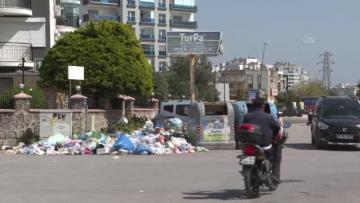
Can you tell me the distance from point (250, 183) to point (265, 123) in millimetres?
1081

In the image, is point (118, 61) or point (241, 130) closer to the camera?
point (241, 130)

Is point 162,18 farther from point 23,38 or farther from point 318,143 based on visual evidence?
point 318,143

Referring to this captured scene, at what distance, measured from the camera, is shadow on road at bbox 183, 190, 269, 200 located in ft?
38.7

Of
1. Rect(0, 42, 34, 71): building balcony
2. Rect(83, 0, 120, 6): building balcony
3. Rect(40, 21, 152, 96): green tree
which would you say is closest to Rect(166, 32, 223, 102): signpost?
Rect(40, 21, 152, 96): green tree

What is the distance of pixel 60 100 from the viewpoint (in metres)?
35.2

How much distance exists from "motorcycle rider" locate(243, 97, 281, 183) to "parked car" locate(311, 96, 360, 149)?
1158cm

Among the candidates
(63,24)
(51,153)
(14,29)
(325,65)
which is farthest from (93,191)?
(325,65)

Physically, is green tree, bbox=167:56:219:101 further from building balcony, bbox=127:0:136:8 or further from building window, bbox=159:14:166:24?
building window, bbox=159:14:166:24

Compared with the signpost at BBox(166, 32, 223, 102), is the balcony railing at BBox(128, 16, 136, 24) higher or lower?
higher

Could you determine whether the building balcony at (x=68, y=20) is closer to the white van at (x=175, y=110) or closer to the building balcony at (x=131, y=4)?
the white van at (x=175, y=110)

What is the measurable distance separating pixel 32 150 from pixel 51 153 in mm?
796

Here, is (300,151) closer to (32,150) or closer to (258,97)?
(32,150)

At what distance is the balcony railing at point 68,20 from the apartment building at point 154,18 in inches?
2436

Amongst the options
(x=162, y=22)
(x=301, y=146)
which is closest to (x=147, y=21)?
(x=162, y=22)
